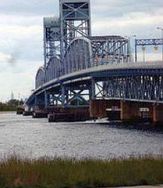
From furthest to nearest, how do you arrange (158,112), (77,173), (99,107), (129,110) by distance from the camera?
(99,107) → (129,110) → (158,112) → (77,173)

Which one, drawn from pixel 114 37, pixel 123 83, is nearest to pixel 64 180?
pixel 123 83

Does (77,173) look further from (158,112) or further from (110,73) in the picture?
(110,73)

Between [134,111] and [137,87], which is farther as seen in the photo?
[134,111]

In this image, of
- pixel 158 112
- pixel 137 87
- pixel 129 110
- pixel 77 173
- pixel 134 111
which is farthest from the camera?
pixel 134 111

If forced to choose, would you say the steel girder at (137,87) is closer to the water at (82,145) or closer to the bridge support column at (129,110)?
the bridge support column at (129,110)

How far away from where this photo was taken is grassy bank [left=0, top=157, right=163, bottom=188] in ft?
63.5

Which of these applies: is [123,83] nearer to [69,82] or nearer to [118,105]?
[118,105]

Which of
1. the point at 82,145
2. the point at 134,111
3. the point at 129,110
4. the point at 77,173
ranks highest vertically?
the point at 129,110

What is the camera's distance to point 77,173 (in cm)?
2052

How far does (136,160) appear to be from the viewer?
961 inches

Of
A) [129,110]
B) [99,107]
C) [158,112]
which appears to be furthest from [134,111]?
[158,112]

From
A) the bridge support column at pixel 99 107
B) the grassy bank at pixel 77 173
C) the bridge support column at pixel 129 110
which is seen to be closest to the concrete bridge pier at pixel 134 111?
the bridge support column at pixel 129 110

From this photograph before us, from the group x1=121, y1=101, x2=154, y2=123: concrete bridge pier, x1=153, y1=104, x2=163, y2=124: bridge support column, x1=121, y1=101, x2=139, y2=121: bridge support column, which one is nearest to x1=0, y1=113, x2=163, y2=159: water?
x1=153, y1=104, x2=163, y2=124: bridge support column

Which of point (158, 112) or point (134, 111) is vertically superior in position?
point (134, 111)
